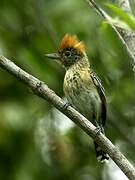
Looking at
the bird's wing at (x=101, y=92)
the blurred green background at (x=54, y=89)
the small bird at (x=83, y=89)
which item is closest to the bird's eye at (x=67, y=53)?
the small bird at (x=83, y=89)

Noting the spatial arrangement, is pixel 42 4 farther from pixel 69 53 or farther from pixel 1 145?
pixel 1 145

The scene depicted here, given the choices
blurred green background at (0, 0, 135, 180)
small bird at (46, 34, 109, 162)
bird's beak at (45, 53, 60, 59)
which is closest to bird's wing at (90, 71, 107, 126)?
small bird at (46, 34, 109, 162)

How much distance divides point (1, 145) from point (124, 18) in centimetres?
320

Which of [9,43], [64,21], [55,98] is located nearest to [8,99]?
[9,43]

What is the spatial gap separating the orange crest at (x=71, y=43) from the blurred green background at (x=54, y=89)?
14 centimetres

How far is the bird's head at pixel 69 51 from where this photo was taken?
6.64 metres

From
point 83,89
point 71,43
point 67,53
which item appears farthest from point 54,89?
point 83,89

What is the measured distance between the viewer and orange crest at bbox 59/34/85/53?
6.60 metres

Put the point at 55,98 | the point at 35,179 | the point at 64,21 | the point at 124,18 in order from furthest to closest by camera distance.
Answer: the point at 64,21 < the point at 35,179 < the point at 55,98 < the point at 124,18

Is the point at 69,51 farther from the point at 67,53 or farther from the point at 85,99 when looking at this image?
the point at 85,99

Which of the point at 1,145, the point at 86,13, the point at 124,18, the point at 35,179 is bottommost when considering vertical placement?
the point at 124,18

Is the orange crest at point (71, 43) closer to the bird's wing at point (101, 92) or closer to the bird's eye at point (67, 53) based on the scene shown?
the bird's eye at point (67, 53)

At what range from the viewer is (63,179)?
7.16 metres

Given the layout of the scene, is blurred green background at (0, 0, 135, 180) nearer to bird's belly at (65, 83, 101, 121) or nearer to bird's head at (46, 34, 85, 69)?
bird's head at (46, 34, 85, 69)
